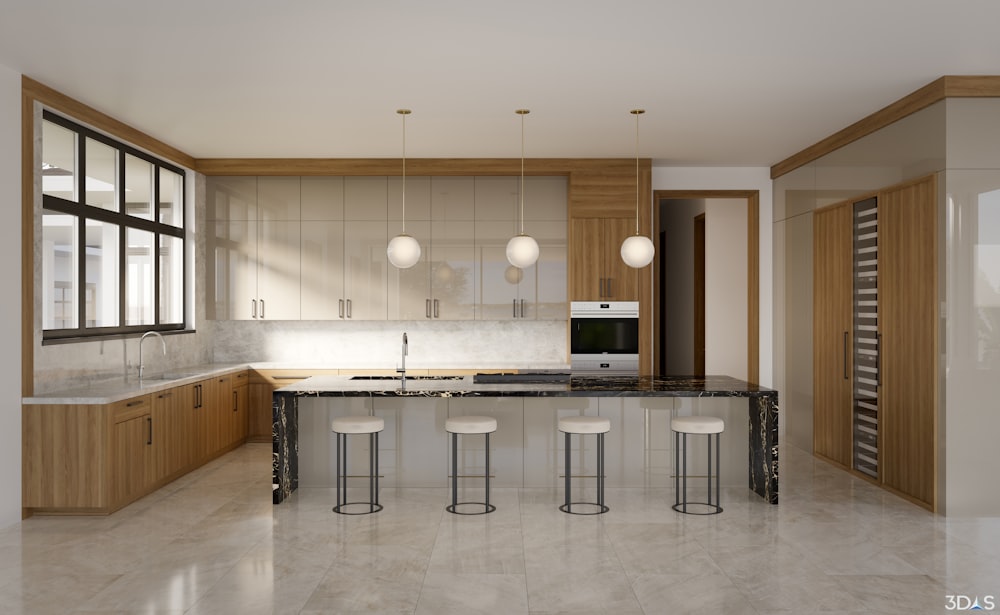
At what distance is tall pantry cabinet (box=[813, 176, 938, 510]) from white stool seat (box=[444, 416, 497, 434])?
2911 millimetres

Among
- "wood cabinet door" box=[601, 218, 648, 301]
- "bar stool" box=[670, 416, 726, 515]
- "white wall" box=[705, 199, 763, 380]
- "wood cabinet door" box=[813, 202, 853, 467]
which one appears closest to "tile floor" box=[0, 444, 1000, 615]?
"bar stool" box=[670, 416, 726, 515]

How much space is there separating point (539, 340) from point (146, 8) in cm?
530

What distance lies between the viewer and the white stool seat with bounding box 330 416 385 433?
526 cm

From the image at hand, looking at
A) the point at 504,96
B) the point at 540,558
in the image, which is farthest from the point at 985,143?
the point at 540,558

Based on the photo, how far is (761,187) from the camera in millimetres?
8148

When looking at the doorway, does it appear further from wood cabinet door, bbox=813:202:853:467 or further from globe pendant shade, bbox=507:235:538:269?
globe pendant shade, bbox=507:235:538:269

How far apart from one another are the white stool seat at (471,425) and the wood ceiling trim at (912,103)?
3590mm

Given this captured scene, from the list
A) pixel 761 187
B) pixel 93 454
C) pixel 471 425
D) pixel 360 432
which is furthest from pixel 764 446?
pixel 93 454

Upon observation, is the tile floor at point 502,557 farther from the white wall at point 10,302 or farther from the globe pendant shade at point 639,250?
the globe pendant shade at point 639,250

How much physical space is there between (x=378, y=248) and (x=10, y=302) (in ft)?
11.7

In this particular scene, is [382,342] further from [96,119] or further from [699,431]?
[699,431]

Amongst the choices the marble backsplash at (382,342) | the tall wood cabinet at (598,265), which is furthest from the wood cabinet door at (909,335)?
the marble backsplash at (382,342)

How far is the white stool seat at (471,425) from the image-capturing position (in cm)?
523

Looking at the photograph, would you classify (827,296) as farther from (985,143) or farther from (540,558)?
(540,558)
